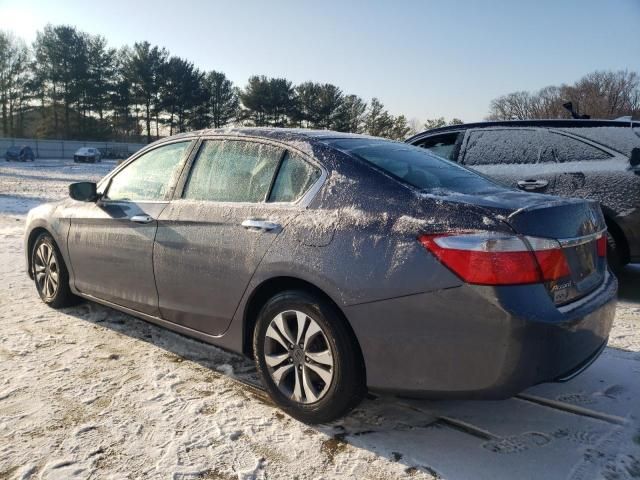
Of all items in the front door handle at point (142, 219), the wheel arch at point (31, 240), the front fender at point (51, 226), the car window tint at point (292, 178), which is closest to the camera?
the car window tint at point (292, 178)

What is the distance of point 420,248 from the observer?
2.34 m

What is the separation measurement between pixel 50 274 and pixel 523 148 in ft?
15.9

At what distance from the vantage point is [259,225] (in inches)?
115

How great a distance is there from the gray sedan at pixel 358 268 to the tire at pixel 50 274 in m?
1.10

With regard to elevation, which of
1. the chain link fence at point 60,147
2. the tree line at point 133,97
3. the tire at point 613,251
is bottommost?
the tire at point 613,251

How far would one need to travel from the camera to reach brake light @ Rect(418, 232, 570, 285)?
2.21m

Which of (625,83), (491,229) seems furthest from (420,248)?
(625,83)

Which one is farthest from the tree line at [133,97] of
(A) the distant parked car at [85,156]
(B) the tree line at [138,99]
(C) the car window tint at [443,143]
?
(C) the car window tint at [443,143]

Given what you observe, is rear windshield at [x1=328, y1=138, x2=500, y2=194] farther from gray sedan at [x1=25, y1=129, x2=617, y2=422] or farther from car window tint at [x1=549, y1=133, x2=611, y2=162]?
car window tint at [x1=549, y1=133, x2=611, y2=162]

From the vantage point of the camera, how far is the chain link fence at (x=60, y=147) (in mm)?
47438

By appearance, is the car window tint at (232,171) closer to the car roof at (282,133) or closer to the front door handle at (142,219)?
the car roof at (282,133)

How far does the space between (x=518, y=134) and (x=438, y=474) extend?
14.5ft

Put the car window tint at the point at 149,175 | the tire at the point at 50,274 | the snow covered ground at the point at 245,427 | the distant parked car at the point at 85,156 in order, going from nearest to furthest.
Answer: the snow covered ground at the point at 245,427 < the car window tint at the point at 149,175 < the tire at the point at 50,274 < the distant parked car at the point at 85,156

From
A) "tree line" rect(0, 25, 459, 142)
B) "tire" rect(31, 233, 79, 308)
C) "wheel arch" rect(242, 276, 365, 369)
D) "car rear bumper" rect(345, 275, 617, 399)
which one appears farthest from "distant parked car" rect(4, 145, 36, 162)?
"car rear bumper" rect(345, 275, 617, 399)
